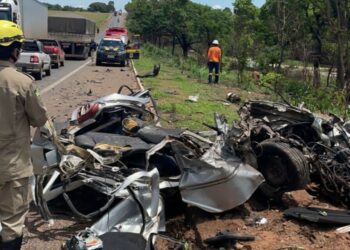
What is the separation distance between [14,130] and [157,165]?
7.80 feet

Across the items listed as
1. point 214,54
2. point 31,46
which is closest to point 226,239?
point 214,54

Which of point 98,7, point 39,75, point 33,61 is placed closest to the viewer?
point 33,61

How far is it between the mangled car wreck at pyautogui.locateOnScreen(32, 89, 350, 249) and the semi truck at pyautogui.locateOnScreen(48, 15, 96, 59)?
33374mm

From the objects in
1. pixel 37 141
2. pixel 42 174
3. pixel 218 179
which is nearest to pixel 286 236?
pixel 218 179

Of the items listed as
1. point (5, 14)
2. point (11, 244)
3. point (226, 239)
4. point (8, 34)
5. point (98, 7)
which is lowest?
point (226, 239)

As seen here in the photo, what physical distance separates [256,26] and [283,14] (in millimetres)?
29485

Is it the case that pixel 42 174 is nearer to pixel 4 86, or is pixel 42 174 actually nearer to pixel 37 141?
pixel 37 141

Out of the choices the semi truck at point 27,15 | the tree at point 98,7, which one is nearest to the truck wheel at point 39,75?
the semi truck at point 27,15

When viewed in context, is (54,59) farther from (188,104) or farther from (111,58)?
(188,104)

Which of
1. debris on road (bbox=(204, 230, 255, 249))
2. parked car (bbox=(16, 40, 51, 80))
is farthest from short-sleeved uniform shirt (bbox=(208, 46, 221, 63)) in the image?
debris on road (bbox=(204, 230, 255, 249))

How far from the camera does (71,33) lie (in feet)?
134

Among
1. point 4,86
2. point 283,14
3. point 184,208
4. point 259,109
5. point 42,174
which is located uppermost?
point 283,14

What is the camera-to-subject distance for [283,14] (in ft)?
83.9

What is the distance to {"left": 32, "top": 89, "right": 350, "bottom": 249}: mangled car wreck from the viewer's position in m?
5.09
